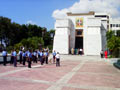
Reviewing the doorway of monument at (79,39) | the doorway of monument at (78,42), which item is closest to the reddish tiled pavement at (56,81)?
the doorway of monument at (79,39)

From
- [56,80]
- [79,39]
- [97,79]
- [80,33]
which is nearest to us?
[56,80]

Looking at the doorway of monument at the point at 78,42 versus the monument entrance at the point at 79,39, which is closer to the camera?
the monument entrance at the point at 79,39

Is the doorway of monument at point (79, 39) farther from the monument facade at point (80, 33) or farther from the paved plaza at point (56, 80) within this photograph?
the paved plaza at point (56, 80)

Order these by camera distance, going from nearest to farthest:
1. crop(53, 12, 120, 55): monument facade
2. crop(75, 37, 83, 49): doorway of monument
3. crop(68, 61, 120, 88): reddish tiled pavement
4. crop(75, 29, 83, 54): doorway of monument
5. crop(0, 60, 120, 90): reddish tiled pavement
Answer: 1. crop(0, 60, 120, 90): reddish tiled pavement
2. crop(68, 61, 120, 88): reddish tiled pavement
3. crop(53, 12, 120, 55): monument facade
4. crop(75, 29, 83, 54): doorway of monument
5. crop(75, 37, 83, 49): doorway of monument

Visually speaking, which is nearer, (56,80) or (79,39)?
(56,80)

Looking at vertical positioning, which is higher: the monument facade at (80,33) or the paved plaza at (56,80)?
the monument facade at (80,33)

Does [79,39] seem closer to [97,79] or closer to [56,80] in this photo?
[97,79]

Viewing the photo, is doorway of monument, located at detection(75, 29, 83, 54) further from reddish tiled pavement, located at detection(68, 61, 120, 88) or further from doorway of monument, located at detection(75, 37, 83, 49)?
reddish tiled pavement, located at detection(68, 61, 120, 88)

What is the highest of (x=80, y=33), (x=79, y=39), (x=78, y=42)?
(x=80, y=33)

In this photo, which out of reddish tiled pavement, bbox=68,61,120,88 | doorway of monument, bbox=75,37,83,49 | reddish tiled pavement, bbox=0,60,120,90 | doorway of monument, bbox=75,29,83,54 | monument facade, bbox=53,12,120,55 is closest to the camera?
reddish tiled pavement, bbox=0,60,120,90

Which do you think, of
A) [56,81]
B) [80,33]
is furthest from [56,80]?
[80,33]

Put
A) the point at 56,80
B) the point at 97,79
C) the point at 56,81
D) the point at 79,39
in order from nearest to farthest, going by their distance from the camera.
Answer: the point at 56,81
the point at 56,80
the point at 97,79
the point at 79,39

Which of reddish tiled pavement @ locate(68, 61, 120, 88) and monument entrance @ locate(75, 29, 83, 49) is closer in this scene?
reddish tiled pavement @ locate(68, 61, 120, 88)

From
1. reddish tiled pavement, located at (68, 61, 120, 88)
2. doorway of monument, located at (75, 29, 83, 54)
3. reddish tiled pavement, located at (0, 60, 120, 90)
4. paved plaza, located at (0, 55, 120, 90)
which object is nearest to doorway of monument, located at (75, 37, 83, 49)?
doorway of monument, located at (75, 29, 83, 54)
